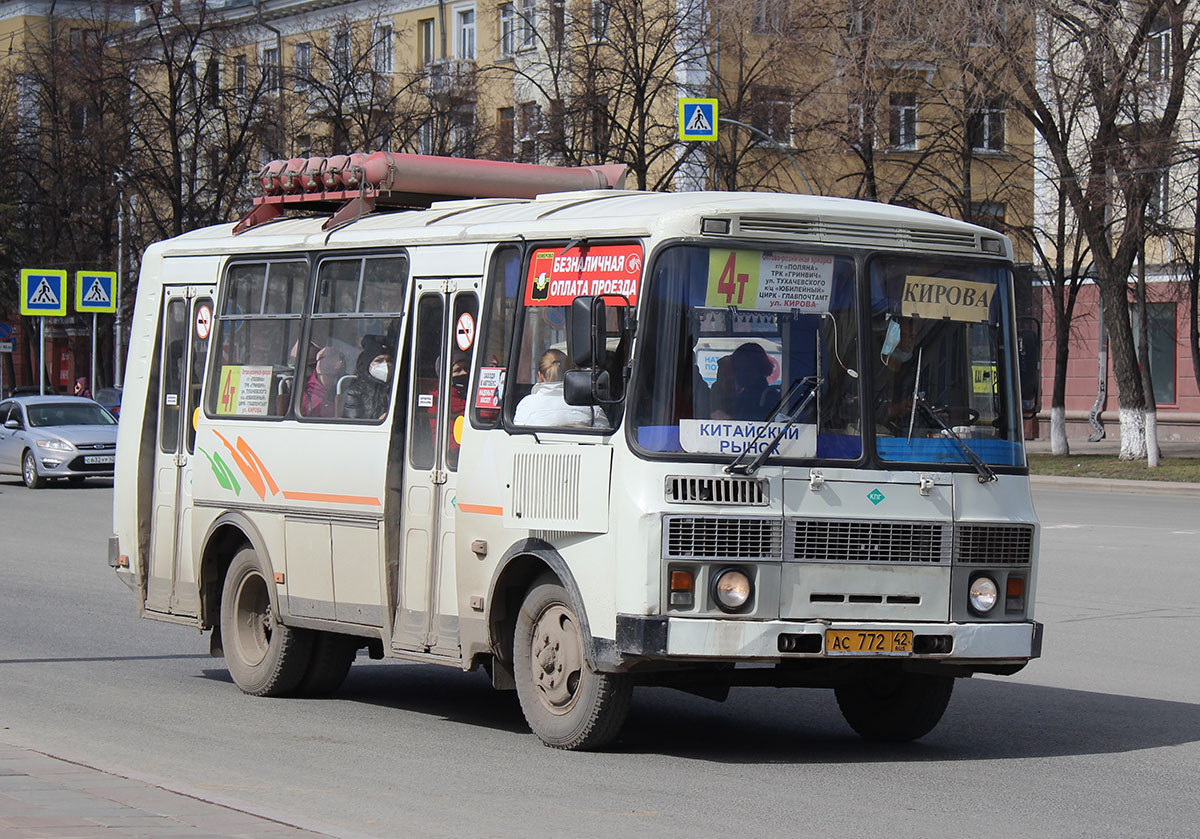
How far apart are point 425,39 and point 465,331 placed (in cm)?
5685

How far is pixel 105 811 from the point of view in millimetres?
6855

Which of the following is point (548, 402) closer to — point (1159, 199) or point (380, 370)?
point (380, 370)

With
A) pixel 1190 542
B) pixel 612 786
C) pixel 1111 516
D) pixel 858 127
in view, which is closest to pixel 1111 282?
pixel 858 127

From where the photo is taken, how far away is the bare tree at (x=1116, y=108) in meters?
33.6

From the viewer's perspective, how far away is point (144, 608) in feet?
38.8

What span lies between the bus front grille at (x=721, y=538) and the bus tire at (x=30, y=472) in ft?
82.8

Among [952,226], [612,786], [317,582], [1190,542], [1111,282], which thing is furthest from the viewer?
[1111,282]

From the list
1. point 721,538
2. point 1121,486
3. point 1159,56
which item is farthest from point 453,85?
point 721,538

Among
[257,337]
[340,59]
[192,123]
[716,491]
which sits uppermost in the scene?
[340,59]

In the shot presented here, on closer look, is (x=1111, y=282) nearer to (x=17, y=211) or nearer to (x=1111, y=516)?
(x=1111, y=516)

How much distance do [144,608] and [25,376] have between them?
235ft

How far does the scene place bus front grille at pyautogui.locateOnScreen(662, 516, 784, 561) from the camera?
26.5 feet

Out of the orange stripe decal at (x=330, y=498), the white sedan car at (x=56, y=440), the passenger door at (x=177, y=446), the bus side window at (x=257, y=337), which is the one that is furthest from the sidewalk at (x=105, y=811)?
the white sedan car at (x=56, y=440)

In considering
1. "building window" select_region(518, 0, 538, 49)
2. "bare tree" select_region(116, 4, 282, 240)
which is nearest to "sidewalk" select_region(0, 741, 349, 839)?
"building window" select_region(518, 0, 538, 49)
